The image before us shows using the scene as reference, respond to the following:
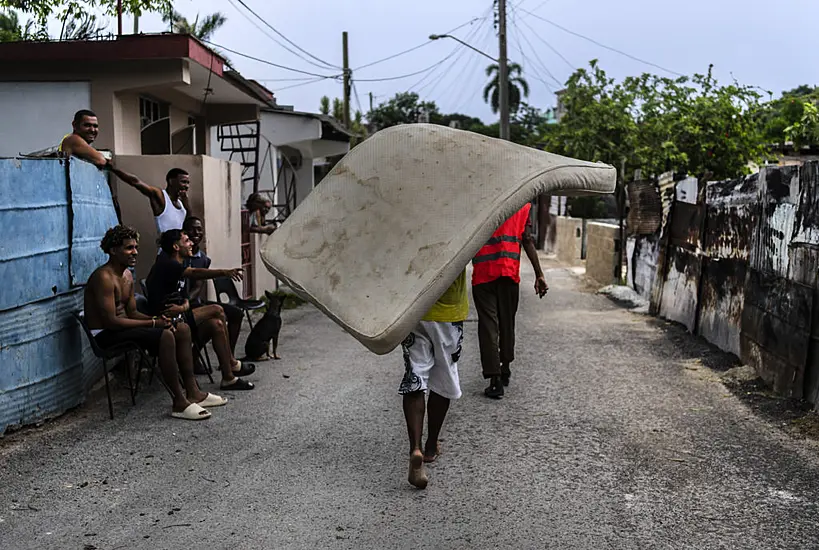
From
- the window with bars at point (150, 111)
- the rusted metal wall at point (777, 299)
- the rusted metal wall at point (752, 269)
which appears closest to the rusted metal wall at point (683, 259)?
the rusted metal wall at point (752, 269)

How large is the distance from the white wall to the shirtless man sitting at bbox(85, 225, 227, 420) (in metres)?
5.25

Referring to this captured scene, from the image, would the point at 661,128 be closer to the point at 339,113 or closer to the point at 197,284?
the point at 197,284

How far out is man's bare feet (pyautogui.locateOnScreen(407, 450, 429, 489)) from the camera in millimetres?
4922

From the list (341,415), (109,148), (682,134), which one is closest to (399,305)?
(341,415)

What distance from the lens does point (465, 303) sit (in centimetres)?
516

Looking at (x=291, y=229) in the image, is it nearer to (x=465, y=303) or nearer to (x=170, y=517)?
(x=465, y=303)

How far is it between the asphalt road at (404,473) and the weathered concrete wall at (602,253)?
28.0 ft

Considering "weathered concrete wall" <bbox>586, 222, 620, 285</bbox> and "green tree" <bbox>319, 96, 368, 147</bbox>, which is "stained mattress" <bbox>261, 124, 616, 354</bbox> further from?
"green tree" <bbox>319, 96, 368, 147</bbox>

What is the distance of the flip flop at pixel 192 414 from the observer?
6.48m

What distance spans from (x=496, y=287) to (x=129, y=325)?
2921 millimetres

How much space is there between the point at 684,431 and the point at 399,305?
117 inches

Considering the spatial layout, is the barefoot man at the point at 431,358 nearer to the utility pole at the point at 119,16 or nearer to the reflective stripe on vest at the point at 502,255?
the reflective stripe on vest at the point at 502,255

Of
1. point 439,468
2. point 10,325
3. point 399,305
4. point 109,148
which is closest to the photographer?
point 399,305

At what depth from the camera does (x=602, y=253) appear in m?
17.1
